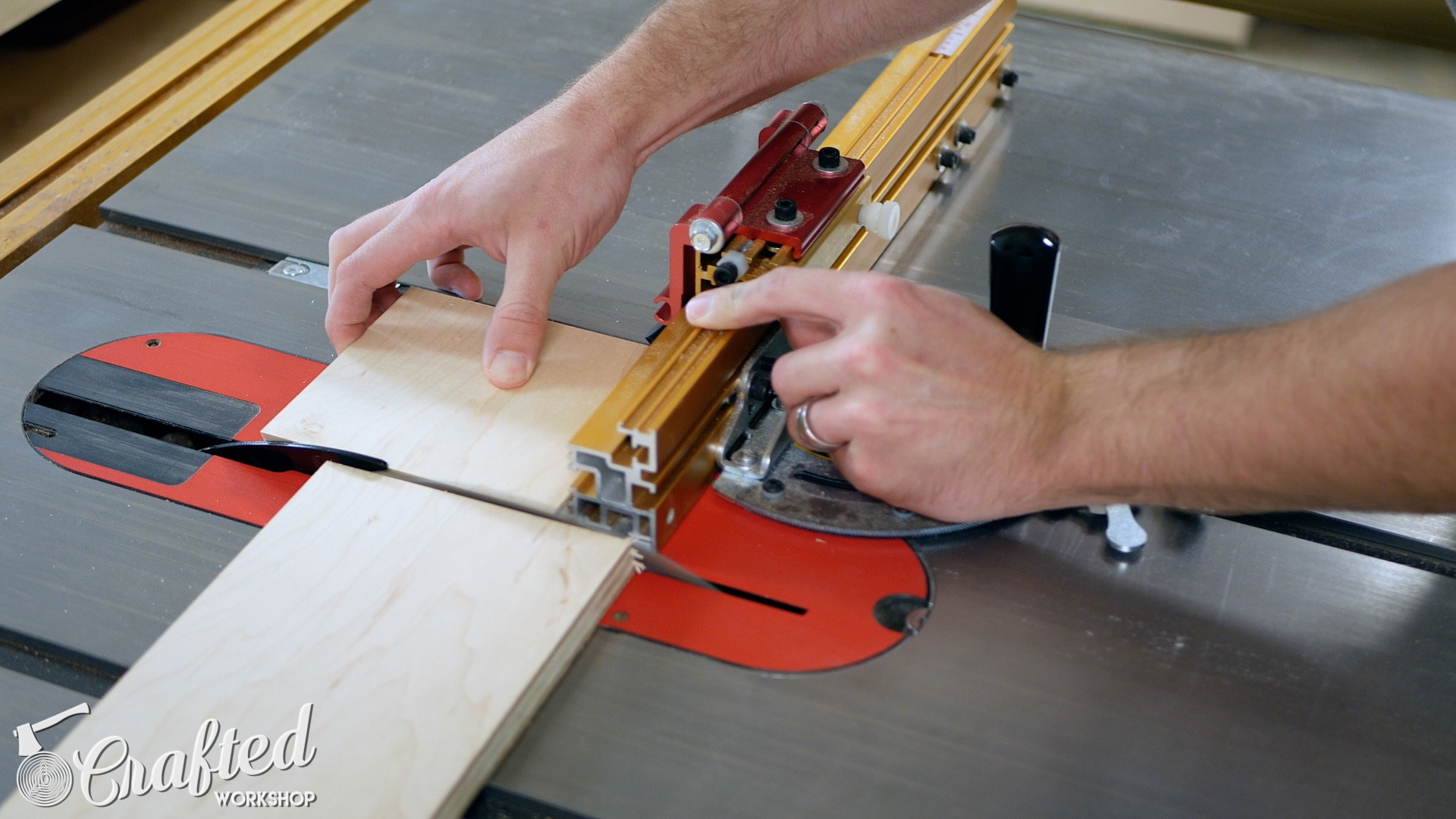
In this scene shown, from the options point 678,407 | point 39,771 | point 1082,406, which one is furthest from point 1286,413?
point 39,771

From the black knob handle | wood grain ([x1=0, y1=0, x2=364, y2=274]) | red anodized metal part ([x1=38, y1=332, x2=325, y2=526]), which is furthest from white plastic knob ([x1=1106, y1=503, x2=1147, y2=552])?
wood grain ([x1=0, y1=0, x2=364, y2=274])

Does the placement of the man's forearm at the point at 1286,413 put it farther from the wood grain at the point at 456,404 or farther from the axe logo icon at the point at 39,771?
the axe logo icon at the point at 39,771

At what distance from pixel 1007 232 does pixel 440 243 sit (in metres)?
0.65

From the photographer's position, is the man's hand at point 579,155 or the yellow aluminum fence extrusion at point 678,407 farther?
the man's hand at point 579,155

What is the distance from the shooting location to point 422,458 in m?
1.25

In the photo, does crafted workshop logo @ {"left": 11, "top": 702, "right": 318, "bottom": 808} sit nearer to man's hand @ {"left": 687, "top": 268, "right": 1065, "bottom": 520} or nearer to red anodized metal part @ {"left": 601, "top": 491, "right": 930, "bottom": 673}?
red anodized metal part @ {"left": 601, "top": 491, "right": 930, "bottom": 673}

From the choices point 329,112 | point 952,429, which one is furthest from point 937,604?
point 329,112

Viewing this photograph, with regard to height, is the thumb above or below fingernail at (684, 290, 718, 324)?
below

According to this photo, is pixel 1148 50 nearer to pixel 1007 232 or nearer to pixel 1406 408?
pixel 1007 232

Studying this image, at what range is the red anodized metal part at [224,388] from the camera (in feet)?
4.19

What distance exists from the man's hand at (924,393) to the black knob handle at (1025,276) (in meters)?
0.06

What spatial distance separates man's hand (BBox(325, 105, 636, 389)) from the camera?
4.58ft

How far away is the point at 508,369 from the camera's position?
1.33 m

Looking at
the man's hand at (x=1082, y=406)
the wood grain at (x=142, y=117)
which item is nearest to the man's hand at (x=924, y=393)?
the man's hand at (x=1082, y=406)
